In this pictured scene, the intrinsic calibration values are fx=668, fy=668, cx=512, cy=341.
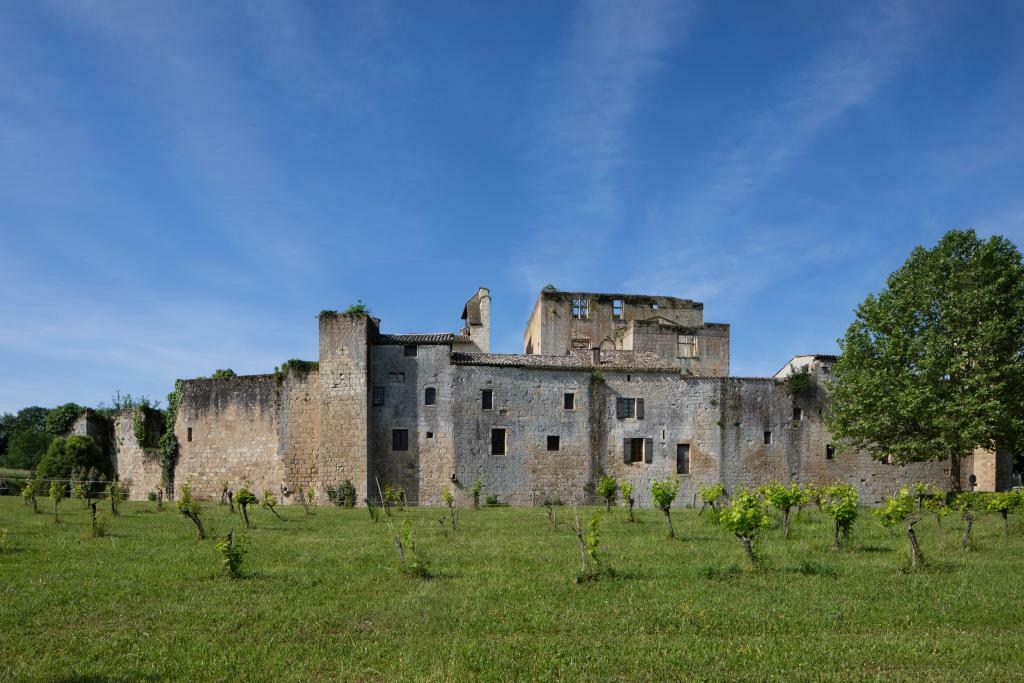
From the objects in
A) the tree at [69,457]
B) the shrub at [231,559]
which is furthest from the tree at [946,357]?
the tree at [69,457]

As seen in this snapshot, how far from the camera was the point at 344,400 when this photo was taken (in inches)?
1373

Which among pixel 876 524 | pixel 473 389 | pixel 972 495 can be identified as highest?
pixel 473 389

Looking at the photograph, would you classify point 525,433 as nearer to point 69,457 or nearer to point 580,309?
point 580,309

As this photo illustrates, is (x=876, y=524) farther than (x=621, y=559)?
Yes

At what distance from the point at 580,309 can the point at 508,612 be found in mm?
36332

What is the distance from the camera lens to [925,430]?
2842cm

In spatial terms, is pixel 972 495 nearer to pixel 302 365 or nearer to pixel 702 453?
pixel 702 453

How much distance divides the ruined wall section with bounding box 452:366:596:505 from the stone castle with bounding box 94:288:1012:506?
0.07 meters

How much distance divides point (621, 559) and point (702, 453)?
78.9ft

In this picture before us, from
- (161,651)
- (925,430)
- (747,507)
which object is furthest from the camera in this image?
(925,430)

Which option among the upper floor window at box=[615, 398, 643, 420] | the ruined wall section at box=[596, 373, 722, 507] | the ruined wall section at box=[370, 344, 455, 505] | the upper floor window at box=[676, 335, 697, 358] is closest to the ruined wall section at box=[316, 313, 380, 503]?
the ruined wall section at box=[370, 344, 455, 505]

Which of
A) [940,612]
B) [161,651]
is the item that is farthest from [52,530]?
[940,612]

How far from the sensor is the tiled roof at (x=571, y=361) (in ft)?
120

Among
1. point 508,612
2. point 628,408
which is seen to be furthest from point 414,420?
point 508,612
